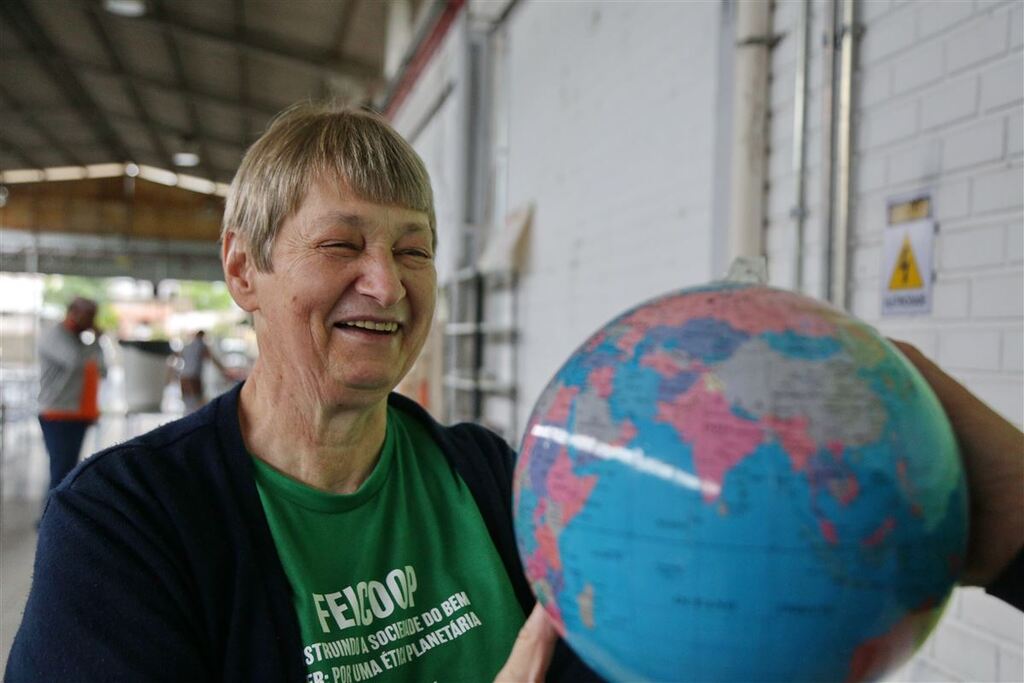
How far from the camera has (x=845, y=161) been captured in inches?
90.0

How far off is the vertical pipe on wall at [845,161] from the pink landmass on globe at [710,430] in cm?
178

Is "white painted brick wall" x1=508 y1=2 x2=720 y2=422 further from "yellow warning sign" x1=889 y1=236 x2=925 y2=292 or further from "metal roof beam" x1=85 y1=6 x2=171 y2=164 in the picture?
"metal roof beam" x1=85 y1=6 x2=171 y2=164

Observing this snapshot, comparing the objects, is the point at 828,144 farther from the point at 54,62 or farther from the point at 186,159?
the point at 186,159

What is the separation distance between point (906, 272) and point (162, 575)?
1.92m

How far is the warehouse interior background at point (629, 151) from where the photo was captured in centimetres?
188

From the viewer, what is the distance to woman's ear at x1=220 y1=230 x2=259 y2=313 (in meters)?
1.18

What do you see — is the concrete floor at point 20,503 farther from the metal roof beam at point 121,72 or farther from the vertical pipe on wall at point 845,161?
the metal roof beam at point 121,72

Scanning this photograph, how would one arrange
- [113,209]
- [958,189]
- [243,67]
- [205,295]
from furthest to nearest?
1. [205,295]
2. [113,209]
3. [243,67]
4. [958,189]

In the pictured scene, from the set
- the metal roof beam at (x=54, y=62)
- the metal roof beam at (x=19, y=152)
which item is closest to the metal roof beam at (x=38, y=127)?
the metal roof beam at (x=19, y=152)

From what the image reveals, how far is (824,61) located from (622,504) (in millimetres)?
2092

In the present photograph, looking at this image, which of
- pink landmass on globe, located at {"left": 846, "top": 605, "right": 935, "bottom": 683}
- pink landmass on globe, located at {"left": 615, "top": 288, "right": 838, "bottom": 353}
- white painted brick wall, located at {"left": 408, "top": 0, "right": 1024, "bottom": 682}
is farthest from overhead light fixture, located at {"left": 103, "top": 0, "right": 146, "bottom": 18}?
pink landmass on globe, located at {"left": 846, "top": 605, "right": 935, "bottom": 683}

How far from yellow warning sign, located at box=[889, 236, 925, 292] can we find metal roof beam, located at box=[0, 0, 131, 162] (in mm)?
9684

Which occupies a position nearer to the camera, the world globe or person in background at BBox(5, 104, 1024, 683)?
the world globe

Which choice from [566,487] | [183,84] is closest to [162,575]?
[566,487]
